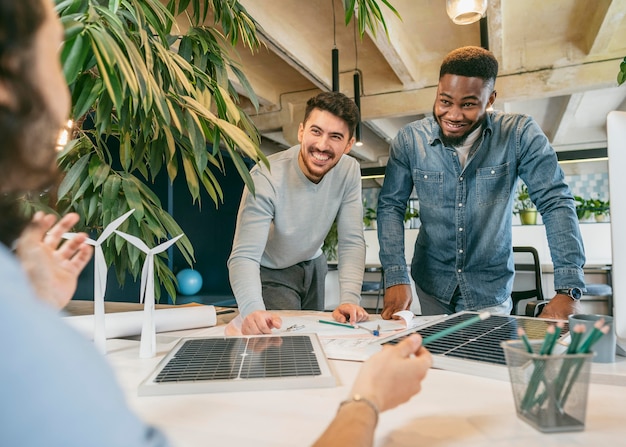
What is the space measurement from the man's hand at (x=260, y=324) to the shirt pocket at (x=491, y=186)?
0.96m

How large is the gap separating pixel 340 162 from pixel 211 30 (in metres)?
0.70

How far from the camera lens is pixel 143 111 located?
1.30 metres

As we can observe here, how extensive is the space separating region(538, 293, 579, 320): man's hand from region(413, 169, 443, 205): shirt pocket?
55 centimetres

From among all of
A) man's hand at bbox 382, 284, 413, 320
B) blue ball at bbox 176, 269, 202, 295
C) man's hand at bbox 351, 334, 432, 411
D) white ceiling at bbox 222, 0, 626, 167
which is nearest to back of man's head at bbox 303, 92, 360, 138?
man's hand at bbox 382, 284, 413, 320

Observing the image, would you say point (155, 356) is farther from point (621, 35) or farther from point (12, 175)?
point (621, 35)

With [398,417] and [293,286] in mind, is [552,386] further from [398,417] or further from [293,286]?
[293,286]

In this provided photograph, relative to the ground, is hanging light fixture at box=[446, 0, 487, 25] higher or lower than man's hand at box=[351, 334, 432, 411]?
higher

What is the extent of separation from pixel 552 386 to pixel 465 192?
1.21 metres

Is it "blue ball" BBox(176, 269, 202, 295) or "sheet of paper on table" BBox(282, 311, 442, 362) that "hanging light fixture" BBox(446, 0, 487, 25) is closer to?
"sheet of paper on table" BBox(282, 311, 442, 362)

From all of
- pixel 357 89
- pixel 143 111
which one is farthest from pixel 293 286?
pixel 357 89

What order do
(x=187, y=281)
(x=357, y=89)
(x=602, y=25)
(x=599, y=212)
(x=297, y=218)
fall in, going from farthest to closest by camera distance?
(x=187, y=281) → (x=599, y=212) → (x=357, y=89) → (x=602, y=25) → (x=297, y=218)

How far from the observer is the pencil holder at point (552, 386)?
584mm

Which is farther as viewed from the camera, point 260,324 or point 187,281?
point 187,281

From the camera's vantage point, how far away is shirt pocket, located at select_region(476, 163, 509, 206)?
67.6 inches
